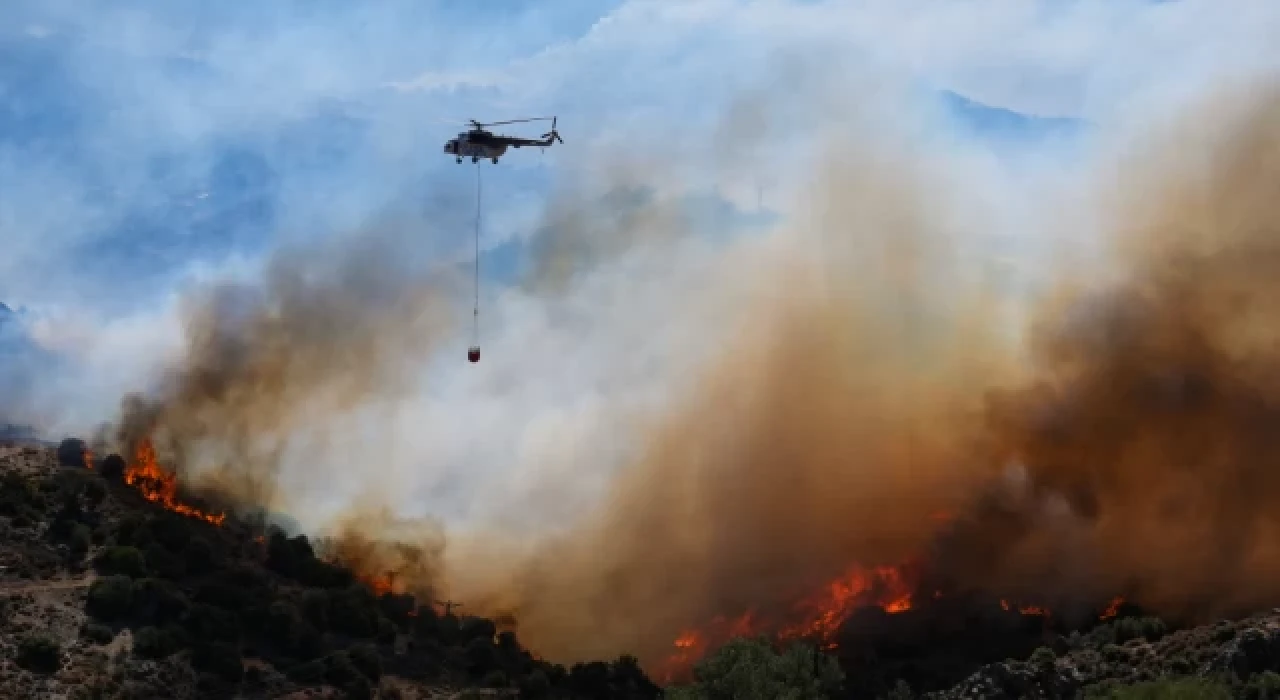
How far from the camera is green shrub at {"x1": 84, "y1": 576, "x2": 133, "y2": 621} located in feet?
254

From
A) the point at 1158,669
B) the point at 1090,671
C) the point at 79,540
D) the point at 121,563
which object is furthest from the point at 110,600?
the point at 1158,669

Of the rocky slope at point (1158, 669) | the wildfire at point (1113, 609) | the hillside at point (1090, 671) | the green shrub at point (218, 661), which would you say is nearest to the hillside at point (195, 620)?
the green shrub at point (218, 661)

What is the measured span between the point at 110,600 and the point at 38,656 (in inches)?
284

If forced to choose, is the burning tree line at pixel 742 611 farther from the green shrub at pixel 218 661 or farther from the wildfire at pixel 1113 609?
the green shrub at pixel 218 661

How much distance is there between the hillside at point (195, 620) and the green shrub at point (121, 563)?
0.09 m

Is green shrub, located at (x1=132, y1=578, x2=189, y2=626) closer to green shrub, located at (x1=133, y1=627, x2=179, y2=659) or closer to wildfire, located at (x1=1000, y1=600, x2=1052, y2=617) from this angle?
green shrub, located at (x1=133, y1=627, x2=179, y2=659)

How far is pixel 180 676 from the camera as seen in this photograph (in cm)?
7412

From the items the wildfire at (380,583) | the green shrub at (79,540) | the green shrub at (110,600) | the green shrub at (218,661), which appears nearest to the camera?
the green shrub at (218,661)

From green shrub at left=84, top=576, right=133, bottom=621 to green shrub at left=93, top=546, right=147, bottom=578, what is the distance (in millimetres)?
4075

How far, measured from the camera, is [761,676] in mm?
74562

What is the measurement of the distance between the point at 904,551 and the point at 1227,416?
29.3 meters

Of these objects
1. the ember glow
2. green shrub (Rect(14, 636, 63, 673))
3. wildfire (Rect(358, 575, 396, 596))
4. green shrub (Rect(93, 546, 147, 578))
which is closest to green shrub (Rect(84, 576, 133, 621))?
green shrub (Rect(93, 546, 147, 578))

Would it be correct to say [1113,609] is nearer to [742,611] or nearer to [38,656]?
[742,611]

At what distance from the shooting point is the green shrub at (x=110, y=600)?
77.4m
